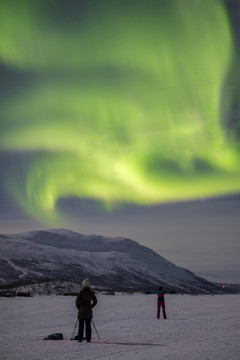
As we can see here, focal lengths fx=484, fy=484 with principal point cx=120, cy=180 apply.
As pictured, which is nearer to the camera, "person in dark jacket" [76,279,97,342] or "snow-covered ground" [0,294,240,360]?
"snow-covered ground" [0,294,240,360]

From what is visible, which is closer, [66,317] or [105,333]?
[105,333]

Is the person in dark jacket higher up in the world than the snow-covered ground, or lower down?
higher up

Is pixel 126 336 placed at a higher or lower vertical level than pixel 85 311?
lower

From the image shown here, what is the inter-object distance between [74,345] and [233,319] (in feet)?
38.1

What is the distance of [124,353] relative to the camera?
14.2 metres

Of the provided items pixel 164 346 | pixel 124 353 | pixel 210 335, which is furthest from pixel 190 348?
pixel 210 335

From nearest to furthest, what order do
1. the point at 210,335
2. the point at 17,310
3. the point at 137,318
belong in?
the point at 210,335, the point at 137,318, the point at 17,310

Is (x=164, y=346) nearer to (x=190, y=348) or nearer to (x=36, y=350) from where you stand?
(x=190, y=348)

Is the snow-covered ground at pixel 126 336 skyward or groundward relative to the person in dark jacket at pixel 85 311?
groundward

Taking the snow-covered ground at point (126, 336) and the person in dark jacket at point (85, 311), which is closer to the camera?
the snow-covered ground at point (126, 336)

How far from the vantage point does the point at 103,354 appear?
14016mm

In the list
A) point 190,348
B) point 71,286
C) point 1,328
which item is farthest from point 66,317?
point 71,286

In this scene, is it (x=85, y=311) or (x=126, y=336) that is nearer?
(x=85, y=311)

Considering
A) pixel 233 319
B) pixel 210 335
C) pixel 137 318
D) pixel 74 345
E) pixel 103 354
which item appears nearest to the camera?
pixel 103 354
